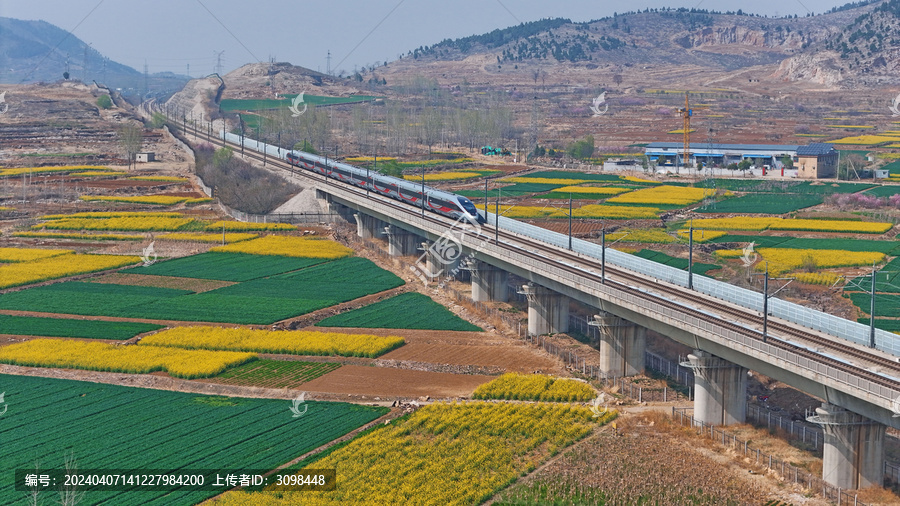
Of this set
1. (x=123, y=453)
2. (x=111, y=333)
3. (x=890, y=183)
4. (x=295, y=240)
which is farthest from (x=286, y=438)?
(x=890, y=183)

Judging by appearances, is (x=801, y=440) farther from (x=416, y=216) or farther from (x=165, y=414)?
(x=416, y=216)

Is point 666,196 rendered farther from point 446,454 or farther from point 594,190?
point 446,454

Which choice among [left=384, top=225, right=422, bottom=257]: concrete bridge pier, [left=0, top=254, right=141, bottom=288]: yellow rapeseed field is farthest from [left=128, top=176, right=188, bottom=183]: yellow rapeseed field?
[left=384, top=225, right=422, bottom=257]: concrete bridge pier

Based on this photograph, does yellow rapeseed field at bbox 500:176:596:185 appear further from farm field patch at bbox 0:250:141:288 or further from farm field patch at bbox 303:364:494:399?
farm field patch at bbox 303:364:494:399

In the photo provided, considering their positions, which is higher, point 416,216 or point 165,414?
point 416,216

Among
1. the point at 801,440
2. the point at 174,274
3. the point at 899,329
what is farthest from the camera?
the point at 174,274

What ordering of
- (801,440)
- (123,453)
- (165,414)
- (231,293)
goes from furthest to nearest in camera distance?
(231,293) → (165,414) → (801,440) → (123,453)
